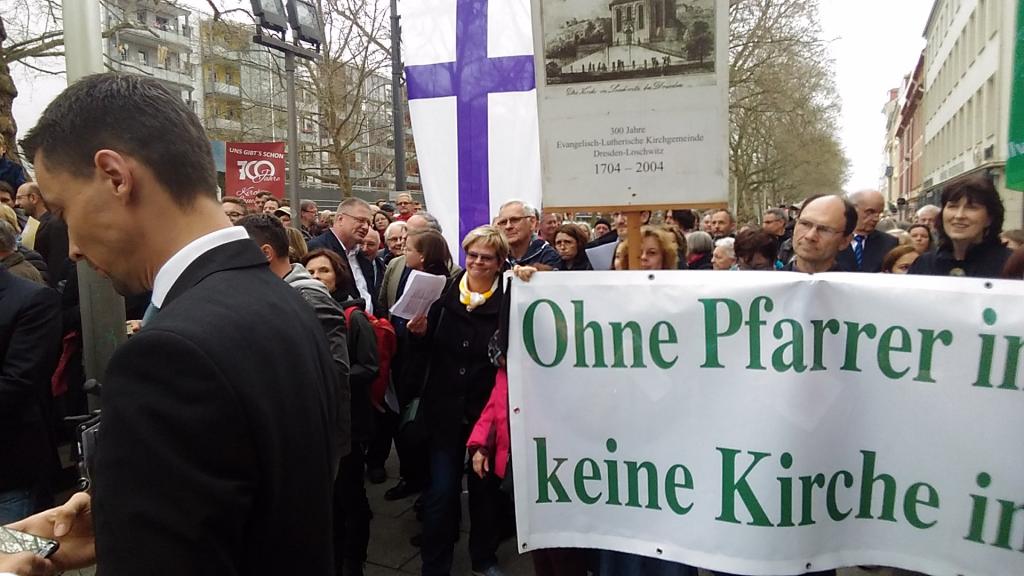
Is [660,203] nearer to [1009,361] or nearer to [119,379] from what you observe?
[1009,361]

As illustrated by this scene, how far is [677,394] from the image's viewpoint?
7.15 ft

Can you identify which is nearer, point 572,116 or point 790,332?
point 790,332

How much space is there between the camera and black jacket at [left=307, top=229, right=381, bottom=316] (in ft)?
18.1

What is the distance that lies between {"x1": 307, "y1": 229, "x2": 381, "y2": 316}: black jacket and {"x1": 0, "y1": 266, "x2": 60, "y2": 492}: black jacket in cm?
263

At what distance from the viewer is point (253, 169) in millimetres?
9688

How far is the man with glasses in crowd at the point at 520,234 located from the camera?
4.72 meters

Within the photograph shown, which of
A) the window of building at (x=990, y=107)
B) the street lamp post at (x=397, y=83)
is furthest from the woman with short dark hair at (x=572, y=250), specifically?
the window of building at (x=990, y=107)

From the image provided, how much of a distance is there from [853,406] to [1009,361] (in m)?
0.41

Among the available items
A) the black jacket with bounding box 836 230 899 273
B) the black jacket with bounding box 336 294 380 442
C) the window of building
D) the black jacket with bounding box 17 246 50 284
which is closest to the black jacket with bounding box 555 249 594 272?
the black jacket with bounding box 836 230 899 273

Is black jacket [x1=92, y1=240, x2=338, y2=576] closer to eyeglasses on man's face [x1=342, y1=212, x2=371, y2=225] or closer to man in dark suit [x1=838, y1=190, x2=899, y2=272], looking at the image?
man in dark suit [x1=838, y1=190, x2=899, y2=272]

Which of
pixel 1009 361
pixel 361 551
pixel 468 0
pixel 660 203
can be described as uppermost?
pixel 468 0

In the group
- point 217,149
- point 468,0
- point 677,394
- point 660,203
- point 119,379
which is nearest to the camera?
point 119,379

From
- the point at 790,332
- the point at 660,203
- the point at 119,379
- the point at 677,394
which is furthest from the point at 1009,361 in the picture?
the point at 119,379

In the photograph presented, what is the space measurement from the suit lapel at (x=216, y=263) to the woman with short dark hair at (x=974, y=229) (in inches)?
127
